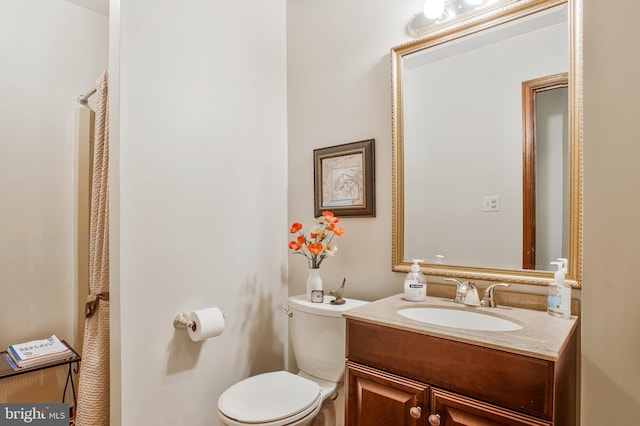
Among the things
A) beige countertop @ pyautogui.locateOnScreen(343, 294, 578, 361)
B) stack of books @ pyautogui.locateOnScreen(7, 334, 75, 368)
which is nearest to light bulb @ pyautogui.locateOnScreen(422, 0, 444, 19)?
beige countertop @ pyautogui.locateOnScreen(343, 294, 578, 361)

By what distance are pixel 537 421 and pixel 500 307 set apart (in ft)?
1.62

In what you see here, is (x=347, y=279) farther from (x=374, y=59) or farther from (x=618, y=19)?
(x=618, y=19)

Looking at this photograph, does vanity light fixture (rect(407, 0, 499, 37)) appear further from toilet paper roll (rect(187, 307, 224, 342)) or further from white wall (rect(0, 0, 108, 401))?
white wall (rect(0, 0, 108, 401))

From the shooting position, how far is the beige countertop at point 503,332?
37.6 inches

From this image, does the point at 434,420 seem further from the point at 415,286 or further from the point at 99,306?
the point at 99,306

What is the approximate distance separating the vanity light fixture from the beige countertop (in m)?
1.25

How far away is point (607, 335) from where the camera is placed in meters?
0.66

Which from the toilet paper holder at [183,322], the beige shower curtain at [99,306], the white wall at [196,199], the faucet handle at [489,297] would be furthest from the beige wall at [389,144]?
the beige shower curtain at [99,306]

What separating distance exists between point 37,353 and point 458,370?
2058mm

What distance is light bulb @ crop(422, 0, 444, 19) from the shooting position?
153 cm

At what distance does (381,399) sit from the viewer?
3.99 ft
